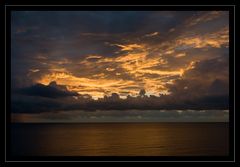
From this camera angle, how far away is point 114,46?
62.3 feet

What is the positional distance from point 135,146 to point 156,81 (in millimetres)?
9808
